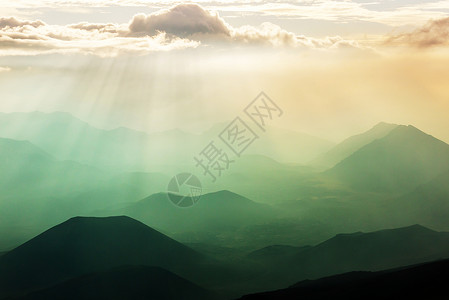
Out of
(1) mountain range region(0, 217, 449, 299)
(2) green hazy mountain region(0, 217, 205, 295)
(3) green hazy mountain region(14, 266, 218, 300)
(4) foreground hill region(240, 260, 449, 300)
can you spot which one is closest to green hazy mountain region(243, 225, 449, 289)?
(1) mountain range region(0, 217, 449, 299)

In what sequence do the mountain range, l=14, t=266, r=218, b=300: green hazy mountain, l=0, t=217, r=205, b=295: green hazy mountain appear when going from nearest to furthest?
l=14, t=266, r=218, b=300: green hazy mountain < the mountain range < l=0, t=217, r=205, b=295: green hazy mountain

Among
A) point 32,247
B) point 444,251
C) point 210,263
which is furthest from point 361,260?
point 32,247

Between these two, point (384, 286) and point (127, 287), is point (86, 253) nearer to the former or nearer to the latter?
point (127, 287)

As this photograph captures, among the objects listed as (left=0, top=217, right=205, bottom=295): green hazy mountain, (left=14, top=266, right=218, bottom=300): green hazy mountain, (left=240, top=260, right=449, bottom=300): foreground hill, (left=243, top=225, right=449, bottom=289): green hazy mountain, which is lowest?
(left=243, top=225, right=449, bottom=289): green hazy mountain

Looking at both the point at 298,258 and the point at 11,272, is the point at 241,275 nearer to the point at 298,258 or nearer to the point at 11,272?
the point at 298,258

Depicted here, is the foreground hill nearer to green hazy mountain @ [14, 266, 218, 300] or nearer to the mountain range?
green hazy mountain @ [14, 266, 218, 300]

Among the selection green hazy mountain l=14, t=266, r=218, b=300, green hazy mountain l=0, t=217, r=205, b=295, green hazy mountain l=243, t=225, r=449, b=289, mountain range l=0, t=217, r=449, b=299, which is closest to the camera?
green hazy mountain l=14, t=266, r=218, b=300
